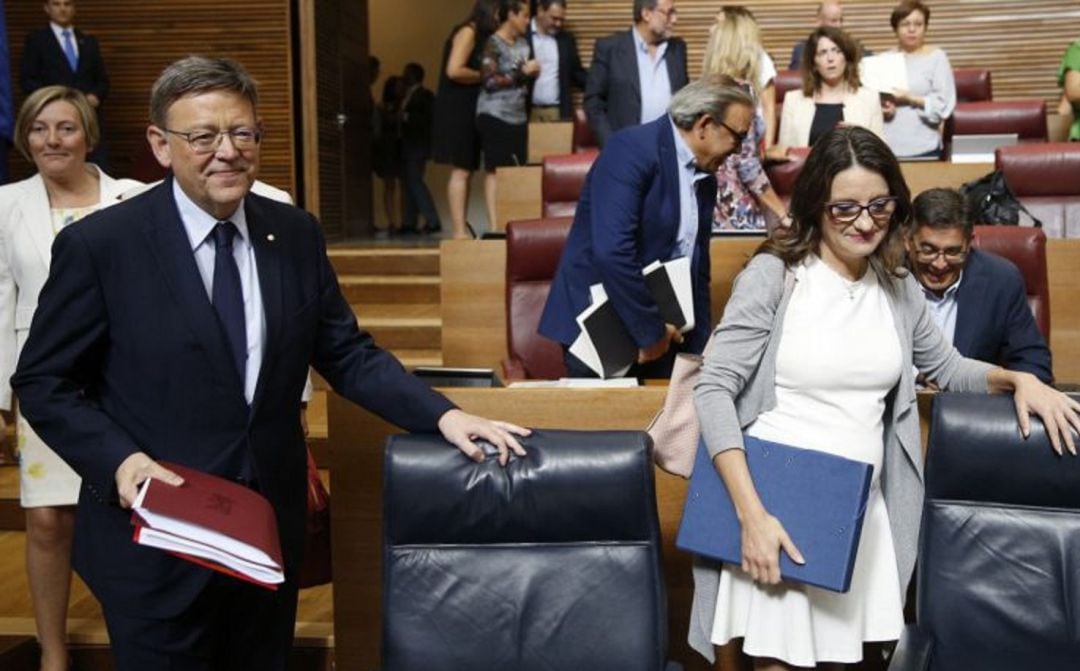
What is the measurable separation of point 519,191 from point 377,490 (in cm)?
286

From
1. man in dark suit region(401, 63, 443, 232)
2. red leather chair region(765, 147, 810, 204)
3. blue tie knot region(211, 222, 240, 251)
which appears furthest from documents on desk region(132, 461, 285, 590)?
man in dark suit region(401, 63, 443, 232)

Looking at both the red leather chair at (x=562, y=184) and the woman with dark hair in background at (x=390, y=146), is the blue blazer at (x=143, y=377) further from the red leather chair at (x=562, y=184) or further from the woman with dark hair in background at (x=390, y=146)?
the woman with dark hair in background at (x=390, y=146)

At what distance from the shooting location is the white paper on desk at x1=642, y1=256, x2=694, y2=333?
8.87ft

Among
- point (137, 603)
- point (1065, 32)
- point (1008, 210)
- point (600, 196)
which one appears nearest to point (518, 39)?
point (1008, 210)

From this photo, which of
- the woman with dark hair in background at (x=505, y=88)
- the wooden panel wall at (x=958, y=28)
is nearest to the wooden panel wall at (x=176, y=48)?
the woman with dark hair in background at (x=505, y=88)

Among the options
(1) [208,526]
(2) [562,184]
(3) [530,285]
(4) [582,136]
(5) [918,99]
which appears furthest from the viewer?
(4) [582,136]

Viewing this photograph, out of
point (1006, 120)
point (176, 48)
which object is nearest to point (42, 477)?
point (1006, 120)

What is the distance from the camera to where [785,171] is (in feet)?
15.0

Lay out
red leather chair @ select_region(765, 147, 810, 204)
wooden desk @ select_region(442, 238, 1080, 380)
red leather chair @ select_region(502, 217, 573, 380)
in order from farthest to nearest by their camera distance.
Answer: red leather chair @ select_region(765, 147, 810, 204) < wooden desk @ select_region(442, 238, 1080, 380) < red leather chair @ select_region(502, 217, 573, 380)

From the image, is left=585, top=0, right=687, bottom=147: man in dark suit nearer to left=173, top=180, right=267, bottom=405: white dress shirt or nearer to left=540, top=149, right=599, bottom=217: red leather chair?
left=540, top=149, right=599, bottom=217: red leather chair

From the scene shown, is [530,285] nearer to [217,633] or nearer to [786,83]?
[217,633]

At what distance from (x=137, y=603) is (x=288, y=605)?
24 centimetres

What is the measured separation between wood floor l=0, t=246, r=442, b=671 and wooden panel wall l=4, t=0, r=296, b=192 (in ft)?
3.67

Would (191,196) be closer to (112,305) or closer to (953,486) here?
(112,305)
